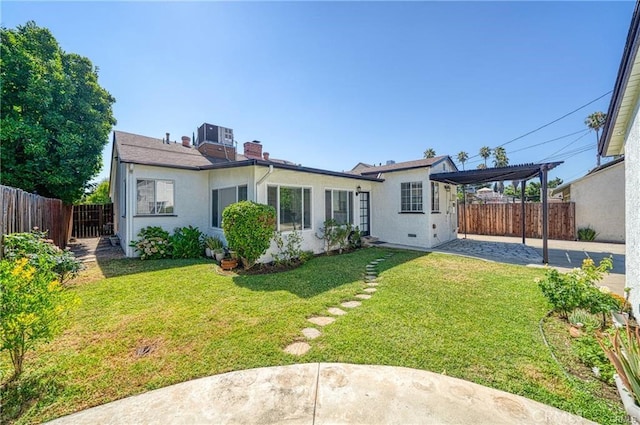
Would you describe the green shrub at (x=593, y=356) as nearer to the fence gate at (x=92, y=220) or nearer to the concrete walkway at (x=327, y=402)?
the concrete walkway at (x=327, y=402)

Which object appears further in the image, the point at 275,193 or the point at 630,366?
the point at 275,193

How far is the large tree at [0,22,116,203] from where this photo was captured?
9.45 m

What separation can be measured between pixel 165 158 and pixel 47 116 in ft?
15.8

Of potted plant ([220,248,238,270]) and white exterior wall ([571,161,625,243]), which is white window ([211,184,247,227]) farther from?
white exterior wall ([571,161,625,243])

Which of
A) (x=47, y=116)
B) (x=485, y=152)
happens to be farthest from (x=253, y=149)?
(x=485, y=152)

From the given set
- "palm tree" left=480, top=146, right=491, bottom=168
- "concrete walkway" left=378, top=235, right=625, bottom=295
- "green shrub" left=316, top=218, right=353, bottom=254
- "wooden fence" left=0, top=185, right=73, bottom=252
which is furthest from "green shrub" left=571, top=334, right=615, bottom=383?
"palm tree" left=480, top=146, right=491, bottom=168

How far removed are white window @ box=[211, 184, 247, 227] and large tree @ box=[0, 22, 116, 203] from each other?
19.8 ft

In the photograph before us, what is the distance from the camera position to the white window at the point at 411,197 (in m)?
11.7

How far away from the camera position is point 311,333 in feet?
12.4

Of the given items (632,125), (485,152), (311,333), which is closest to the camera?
(311,333)

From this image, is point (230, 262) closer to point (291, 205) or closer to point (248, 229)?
point (248, 229)

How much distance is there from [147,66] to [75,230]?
43.0 ft

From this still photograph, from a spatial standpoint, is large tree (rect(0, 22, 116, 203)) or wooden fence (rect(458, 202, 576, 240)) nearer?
large tree (rect(0, 22, 116, 203))

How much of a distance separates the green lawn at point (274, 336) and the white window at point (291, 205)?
2837mm
